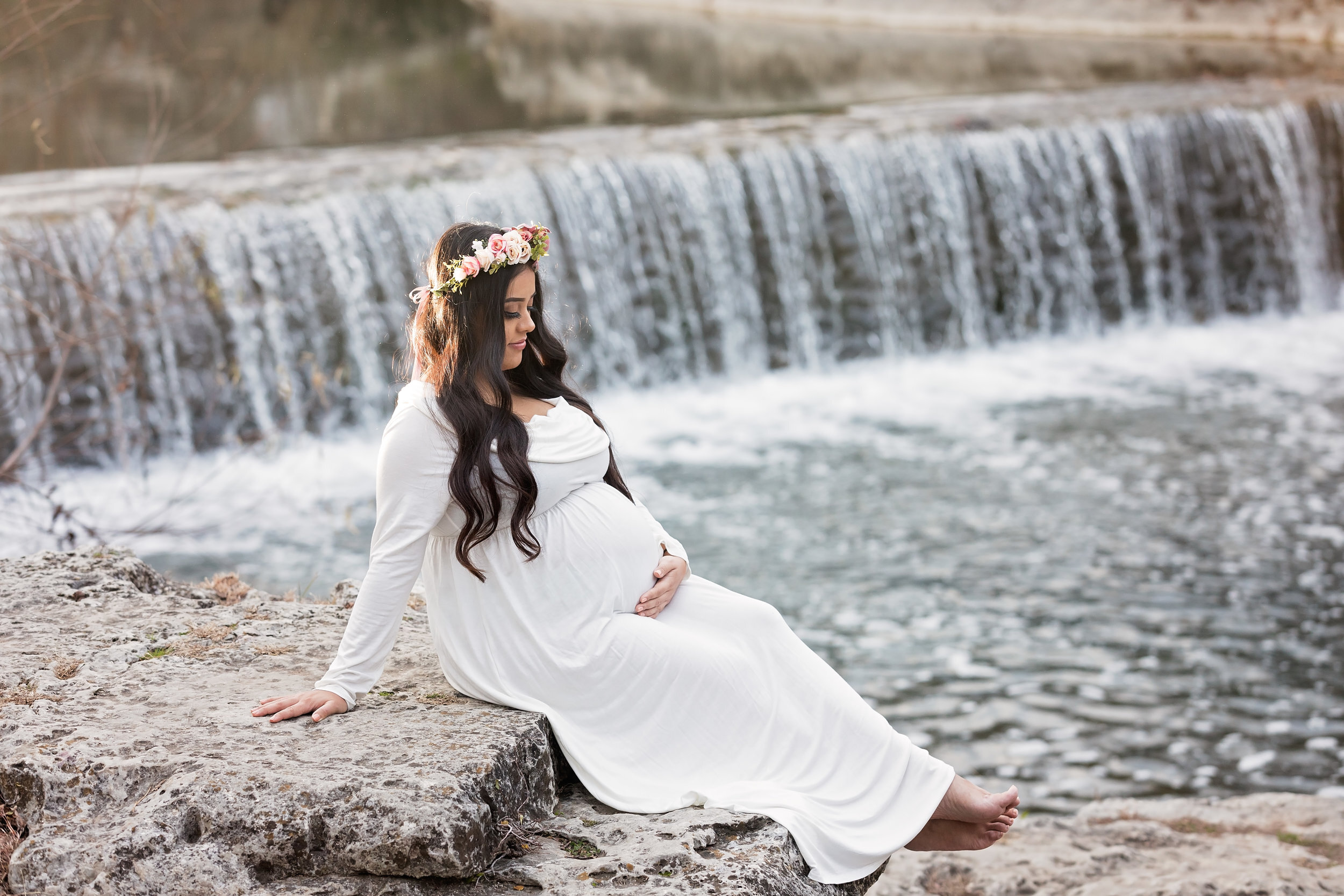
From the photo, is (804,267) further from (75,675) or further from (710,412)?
(75,675)

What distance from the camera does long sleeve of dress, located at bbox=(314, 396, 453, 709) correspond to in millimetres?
2736

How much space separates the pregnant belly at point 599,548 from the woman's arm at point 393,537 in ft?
0.80

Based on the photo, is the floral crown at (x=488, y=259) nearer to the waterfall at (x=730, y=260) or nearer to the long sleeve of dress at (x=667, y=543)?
the long sleeve of dress at (x=667, y=543)

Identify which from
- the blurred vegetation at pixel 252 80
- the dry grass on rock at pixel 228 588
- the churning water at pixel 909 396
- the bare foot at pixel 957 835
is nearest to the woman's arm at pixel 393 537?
the dry grass on rock at pixel 228 588

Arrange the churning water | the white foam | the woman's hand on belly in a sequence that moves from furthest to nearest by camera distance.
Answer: the white foam < the churning water < the woman's hand on belly

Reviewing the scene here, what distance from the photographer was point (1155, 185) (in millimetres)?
11750

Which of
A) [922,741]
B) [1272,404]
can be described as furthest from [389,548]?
[1272,404]

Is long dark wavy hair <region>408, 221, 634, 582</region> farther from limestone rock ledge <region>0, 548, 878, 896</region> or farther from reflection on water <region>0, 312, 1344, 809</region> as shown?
reflection on water <region>0, 312, 1344, 809</region>

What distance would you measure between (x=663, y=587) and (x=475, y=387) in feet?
1.91

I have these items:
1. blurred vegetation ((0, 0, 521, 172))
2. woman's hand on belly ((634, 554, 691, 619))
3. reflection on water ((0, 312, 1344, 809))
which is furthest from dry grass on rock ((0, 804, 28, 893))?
blurred vegetation ((0, 0, 521, 172))

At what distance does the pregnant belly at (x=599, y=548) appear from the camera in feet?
9.32

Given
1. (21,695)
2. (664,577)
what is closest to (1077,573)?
(664,577)

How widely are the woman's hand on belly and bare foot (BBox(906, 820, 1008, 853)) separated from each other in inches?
28.1

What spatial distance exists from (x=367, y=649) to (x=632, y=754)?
1.89 ft
